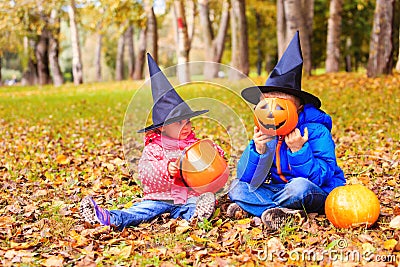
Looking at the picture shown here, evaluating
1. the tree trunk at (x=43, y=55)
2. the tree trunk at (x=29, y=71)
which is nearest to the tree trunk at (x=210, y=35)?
the tree trunk at (x=43, y=55)

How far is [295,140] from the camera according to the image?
414 cm

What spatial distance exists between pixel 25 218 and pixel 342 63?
1439 inches

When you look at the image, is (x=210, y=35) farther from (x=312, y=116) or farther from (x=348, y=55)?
(x=312, y=116)

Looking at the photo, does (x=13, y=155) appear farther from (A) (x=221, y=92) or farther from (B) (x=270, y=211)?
(A) (x=221, y=92)

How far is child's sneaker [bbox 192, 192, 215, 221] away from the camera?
4.37 meters

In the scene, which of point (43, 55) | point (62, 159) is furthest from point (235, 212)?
point (43, 55)

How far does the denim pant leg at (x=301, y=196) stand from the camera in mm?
4228

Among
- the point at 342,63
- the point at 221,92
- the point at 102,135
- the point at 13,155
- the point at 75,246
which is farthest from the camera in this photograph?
the point at 342,63

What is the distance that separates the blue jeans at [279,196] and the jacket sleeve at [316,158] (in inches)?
2.8

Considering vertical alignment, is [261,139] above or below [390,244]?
above

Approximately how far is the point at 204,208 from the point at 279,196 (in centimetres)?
61

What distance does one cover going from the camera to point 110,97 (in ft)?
58.6

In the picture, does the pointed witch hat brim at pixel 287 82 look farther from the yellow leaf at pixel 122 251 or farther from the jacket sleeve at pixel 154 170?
the yellow leaf at pixel 122 251

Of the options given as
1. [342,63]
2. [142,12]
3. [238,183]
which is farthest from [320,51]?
[238,183]
